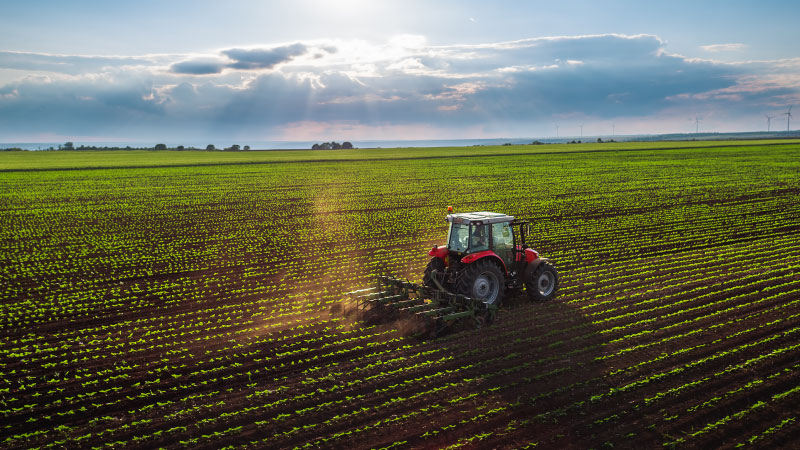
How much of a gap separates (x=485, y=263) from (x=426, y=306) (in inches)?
71.6

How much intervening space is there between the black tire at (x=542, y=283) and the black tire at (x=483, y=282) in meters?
0.84

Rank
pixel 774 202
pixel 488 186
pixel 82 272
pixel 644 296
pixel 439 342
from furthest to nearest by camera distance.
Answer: pixel 488 186, pixel 774 202, pixel 82 272, pixel 644 296, pixel 439 342

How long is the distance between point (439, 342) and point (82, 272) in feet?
46.1

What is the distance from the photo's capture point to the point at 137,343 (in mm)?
12750

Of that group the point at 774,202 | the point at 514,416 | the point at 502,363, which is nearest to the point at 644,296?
the point at 502,363

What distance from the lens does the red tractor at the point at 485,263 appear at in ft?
44.6

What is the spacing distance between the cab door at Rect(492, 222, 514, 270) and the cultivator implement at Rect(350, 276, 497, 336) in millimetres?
1649

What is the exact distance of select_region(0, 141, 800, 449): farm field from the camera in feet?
29.6

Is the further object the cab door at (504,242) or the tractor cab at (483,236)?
the cab door at (504,242)

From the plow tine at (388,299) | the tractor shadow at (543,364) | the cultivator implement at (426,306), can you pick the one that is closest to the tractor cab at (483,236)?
the cultivator implement at (426,306)

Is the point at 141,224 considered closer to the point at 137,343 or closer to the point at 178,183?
the point at 137,343

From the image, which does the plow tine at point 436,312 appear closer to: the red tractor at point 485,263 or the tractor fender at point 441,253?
the red tractor at point 485,263

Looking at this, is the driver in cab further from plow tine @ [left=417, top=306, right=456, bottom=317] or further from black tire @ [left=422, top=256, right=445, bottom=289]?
plow tine @ [left=417, top=306, right=456, bottom=317]

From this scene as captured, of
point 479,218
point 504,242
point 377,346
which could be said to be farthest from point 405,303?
point 504,242
